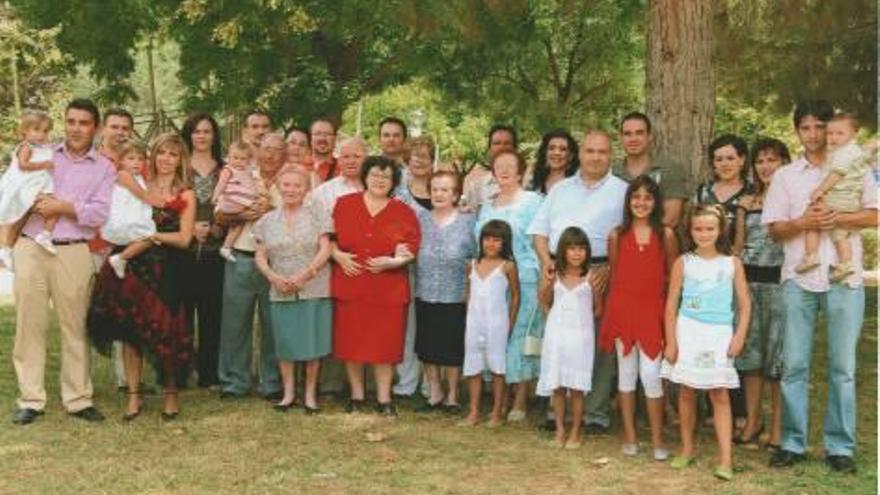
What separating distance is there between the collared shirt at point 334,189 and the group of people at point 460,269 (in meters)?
0.02

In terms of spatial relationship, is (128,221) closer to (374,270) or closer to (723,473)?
(374,270)

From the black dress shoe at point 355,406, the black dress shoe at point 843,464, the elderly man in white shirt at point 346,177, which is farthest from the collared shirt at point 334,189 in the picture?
the black dress shoe at point 843,464

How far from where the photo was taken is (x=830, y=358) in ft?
18.3

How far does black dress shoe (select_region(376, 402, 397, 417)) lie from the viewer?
678 cm

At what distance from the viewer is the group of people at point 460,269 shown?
5.59 m

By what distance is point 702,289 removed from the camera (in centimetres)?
561

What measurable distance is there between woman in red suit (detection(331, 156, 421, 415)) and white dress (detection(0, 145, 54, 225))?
1.75m

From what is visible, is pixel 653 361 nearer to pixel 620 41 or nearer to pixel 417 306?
pixel 417 306

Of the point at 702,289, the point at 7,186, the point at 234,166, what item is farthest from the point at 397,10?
the point at 702,289

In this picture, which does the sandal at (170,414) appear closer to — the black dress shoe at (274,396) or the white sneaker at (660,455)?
the black dress shoe at (274,396)

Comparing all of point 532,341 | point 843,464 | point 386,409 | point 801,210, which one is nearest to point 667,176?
point 801,210

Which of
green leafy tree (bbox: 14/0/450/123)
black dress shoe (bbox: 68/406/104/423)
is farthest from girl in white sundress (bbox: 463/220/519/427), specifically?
green leafy tree (bbox: 14/0/450/123)

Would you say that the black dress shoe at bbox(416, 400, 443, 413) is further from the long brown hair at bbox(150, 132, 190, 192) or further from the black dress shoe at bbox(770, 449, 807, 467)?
the black dress shoe at bbox(770, 449, 807, 467)

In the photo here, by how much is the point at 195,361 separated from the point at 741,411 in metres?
3.67
